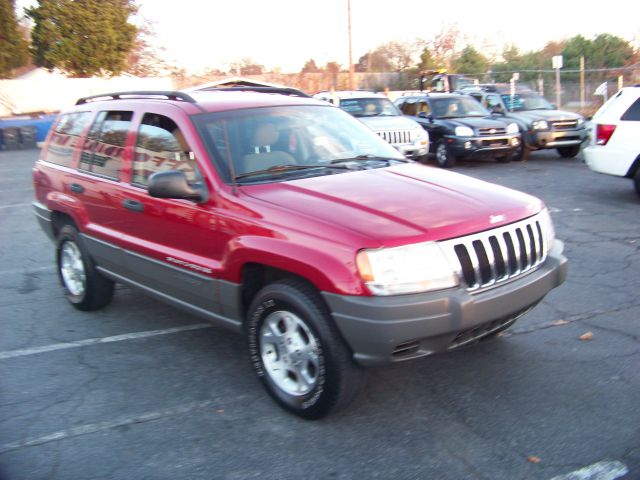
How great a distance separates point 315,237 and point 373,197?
57cm

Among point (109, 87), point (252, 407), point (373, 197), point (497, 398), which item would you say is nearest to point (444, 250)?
point (373, 197)

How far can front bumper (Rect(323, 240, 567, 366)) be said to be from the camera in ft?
10.4

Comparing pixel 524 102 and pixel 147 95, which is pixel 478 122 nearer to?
pixel 524 102

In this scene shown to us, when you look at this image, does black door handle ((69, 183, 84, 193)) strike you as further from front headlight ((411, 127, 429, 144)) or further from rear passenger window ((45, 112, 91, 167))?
front headlight ((411, 127, 429, 144))

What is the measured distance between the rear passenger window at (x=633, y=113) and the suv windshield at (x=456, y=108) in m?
6.12

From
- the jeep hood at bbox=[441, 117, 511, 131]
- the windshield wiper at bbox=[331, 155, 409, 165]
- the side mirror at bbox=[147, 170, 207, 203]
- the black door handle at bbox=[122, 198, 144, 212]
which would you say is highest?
the jeep hood at bbox=[441, 117, 511, 131]

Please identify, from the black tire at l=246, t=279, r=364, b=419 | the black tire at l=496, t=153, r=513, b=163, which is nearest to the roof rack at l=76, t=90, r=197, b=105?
the black tire at l=246, t=279, r=364, b=419

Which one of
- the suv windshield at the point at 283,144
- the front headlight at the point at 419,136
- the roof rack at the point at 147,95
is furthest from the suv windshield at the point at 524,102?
the roof rack at the point at 147,95

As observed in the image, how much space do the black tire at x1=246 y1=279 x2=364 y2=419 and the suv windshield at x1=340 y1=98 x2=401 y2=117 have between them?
11423 mm

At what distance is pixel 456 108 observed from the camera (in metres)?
15.4

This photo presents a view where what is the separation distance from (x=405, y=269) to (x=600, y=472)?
53.0 inches

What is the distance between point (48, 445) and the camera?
3.50 metres

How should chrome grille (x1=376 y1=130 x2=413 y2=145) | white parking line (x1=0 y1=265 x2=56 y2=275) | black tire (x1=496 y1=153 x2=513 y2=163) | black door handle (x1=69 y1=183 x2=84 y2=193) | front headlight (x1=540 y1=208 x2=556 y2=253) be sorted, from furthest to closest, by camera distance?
black tire (x1=496 y1=153 x2=513 y2=163) < chrome grille (x1=376 y1=130 x2=413 y2=145) < white parking line (x1=0 y1=265 x2=56 y2=275) < black door handle (x1=69 y1=183 x2=84 y2=193) < front headlight (x1=540 y1=208 x2=556 y2=253)

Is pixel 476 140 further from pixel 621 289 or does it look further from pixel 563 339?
pixel 563 339
